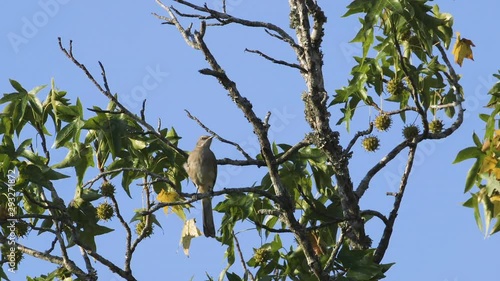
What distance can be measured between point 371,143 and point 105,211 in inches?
108

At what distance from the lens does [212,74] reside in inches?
270

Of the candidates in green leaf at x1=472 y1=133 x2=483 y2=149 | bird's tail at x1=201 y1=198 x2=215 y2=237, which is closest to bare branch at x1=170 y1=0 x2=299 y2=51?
green leaf at x1=472 y1=133 x2=483 y2=149

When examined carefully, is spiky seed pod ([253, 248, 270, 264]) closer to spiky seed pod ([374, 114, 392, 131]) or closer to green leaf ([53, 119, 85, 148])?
spiky seed pod ([374, 114, 392, 131])

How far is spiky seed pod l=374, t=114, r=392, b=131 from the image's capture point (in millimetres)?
8877

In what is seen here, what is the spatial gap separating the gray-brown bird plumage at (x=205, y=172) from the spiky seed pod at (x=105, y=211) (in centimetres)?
158

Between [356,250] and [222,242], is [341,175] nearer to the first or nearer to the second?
[356,250]

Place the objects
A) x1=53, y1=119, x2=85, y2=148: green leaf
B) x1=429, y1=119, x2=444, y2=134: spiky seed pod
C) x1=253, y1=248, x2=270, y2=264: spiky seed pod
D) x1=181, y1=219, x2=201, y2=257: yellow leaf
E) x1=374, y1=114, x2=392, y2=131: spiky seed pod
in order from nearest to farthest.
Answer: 1. x1=53, y1=119, x2=85, y2=148: green leaf
2. x1=253, y1=248, x2=270, y2=264: spiky seed pod
3. x1=181, y1=219, x2=201, y2=257: yellow leaf
4. x1=374, y1=114, x2=392, y2=131: spiky seed pod
5. x1=429, y1=119, x2=444, y2=134: spiky seed pod

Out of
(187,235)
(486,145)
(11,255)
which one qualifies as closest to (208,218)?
(187,235)

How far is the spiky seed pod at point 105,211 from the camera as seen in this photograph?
8.52m

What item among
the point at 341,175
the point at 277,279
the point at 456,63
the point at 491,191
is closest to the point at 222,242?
the point at 277,279

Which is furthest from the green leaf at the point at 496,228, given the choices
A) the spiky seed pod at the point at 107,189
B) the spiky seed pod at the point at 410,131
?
the spiky seed pod at the point at 107,189

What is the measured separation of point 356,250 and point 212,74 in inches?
74.0

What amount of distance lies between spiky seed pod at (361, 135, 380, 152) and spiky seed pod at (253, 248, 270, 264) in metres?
1.59

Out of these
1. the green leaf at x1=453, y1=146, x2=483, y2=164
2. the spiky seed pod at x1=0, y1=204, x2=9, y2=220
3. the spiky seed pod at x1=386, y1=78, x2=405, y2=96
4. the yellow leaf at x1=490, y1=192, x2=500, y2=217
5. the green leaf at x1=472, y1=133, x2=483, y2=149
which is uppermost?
the spiky seed pod at x1=386, y1=78, x2=405, y2=96
